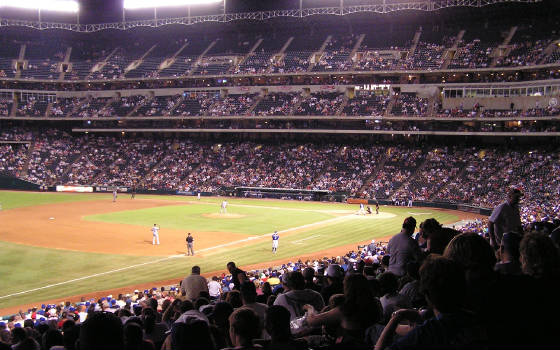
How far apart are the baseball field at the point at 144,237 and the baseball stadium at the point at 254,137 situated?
0.24 metres

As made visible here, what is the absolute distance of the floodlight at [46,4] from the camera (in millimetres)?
84750

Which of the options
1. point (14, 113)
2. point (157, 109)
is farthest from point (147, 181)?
point (14, 113)

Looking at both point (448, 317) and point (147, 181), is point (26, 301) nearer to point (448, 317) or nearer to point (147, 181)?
point (448, 317)

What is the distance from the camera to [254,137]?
7850 centimetres

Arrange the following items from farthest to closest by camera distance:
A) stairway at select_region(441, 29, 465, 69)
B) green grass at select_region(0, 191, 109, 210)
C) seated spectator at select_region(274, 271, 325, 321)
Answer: stairway at select_region(441, 29, 465, 69) → green grass at select_region(0, 191, 109, 210) → seated spectator at select_region(274, 271, 325, 321)

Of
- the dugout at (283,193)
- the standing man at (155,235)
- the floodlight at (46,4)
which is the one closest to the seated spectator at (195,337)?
the standing man at (155,235)

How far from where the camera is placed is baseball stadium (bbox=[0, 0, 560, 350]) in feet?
101

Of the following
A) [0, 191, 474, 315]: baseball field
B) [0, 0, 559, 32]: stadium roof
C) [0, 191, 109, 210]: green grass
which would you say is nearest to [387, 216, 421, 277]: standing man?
[0, 191, 474, 315]: baseball field

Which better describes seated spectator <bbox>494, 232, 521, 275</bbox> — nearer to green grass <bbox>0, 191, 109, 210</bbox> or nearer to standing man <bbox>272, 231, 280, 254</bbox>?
standing man <bbox>272, 231, 280, 254</bbox>

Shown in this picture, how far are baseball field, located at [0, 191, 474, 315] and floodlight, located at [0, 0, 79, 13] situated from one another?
39790 mm

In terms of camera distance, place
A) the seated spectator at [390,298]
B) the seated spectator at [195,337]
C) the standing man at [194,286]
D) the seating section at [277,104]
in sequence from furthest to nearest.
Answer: the seating section at [277,104] < the standing man at [194,286] < the seated spectator at [390,298] < the seated spectator at [195,337]

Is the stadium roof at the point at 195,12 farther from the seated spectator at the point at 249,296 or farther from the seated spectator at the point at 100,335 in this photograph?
the seated spectator at the point at 100,335

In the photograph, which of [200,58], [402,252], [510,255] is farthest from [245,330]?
[200,58]

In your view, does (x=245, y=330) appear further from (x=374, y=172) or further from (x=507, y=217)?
(x=374, y=172)
